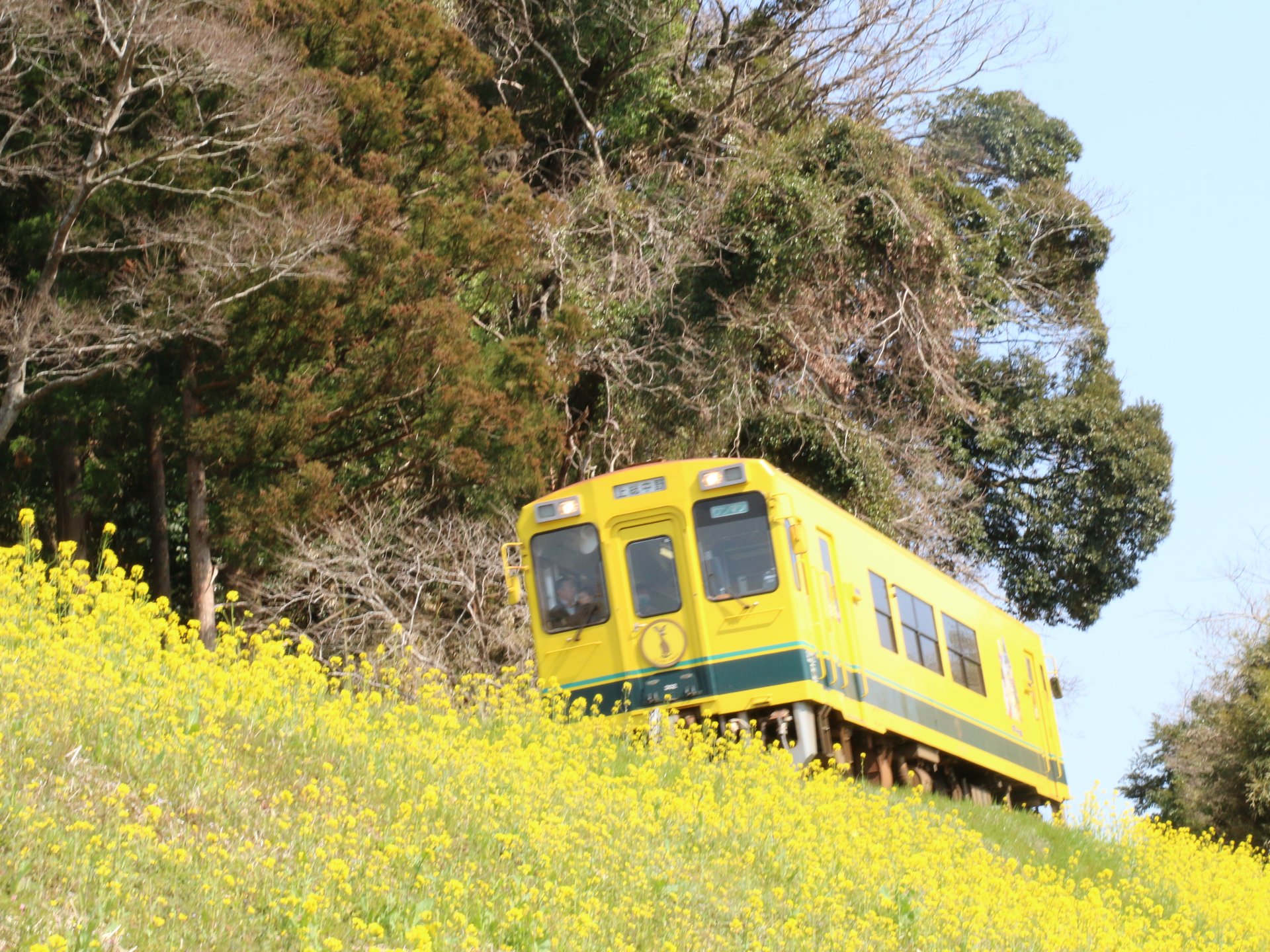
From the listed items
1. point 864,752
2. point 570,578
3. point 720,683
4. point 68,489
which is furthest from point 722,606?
point 68,489

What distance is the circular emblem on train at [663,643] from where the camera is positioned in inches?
491

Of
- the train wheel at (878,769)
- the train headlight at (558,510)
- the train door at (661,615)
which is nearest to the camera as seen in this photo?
the train door at (661,615)

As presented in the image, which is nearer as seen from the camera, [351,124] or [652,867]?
[652,867]

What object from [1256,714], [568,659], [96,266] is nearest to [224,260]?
[96,266]

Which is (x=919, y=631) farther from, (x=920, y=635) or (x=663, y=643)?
(x=663, y=643)

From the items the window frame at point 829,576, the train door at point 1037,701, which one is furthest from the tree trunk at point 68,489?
the train door at point 1037,701

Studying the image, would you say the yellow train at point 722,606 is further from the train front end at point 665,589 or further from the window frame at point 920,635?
the window frame at point 920,635

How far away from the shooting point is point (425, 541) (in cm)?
1805

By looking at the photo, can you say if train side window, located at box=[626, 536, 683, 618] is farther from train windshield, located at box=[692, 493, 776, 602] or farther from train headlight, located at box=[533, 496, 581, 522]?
train headlight, located at box=[533, 496, 581, 522]

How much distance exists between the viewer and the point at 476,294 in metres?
19.1

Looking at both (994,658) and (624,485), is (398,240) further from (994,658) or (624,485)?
(994,658)

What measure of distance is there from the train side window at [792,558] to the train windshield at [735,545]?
0.16m

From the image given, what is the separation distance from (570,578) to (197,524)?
16.8 feet

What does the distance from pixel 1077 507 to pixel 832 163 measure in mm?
8596
